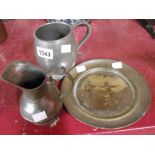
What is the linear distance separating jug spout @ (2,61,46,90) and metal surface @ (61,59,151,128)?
0.36 feet

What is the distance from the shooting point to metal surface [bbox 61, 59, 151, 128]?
1.87ft

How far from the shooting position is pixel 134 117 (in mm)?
567

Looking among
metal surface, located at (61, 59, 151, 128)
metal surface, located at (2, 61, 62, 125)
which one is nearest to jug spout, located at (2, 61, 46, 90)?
metal surface, located at (2, 61, 62, 125)

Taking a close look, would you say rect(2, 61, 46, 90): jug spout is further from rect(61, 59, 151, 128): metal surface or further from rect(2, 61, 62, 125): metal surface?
rect(61, 59, 151, 128): metal surface

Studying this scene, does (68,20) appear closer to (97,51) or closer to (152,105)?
(97,51)

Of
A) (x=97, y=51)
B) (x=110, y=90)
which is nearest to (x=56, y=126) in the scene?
(x=110, y=90)

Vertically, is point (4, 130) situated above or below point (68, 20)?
below

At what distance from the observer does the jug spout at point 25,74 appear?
0.53 meters

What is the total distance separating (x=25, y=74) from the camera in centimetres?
55

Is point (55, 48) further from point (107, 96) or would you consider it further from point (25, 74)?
point (107, 96)

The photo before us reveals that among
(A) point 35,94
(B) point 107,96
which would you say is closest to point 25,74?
(A) point 35,94

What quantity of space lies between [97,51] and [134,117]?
0.32 metres
